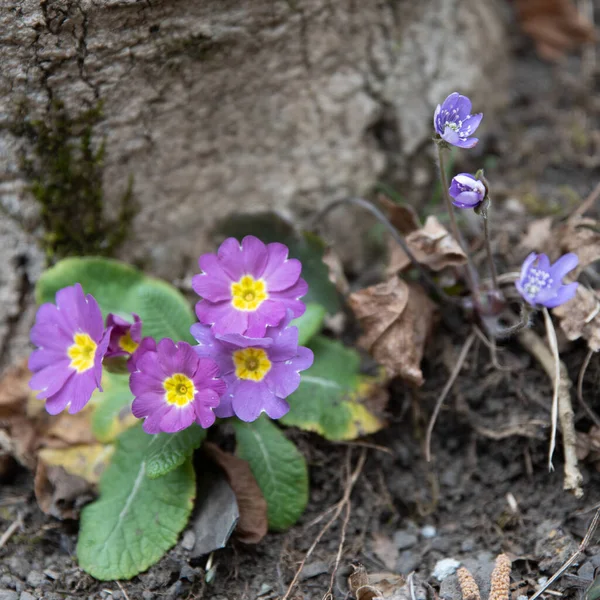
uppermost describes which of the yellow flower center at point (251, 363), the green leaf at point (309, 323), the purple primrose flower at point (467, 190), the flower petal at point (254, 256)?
the purple primrose flower at point (467, 190)

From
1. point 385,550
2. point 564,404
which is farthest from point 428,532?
point 564,404

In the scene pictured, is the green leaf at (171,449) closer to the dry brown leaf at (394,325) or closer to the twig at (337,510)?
the twig at (337,510)

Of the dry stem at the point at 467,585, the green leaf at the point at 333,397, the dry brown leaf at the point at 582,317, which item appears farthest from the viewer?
the green leaf at the point at 333,397

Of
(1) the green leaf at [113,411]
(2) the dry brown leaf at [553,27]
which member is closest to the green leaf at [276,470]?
(1) the green leaf at [113,411]

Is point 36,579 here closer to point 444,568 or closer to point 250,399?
point 250,399

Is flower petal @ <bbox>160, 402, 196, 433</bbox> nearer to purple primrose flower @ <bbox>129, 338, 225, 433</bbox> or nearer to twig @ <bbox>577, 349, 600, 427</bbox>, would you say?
purple primrose flower @ <bbox>129, 338, 225, 433</bbox>

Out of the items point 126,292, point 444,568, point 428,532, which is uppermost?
point 126,292

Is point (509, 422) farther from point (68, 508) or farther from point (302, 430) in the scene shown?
point (68, 508)

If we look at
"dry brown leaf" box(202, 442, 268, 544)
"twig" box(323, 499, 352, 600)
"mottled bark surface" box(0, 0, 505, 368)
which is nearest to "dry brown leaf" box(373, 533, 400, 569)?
"twig" box(323, 499, 352, 600)
